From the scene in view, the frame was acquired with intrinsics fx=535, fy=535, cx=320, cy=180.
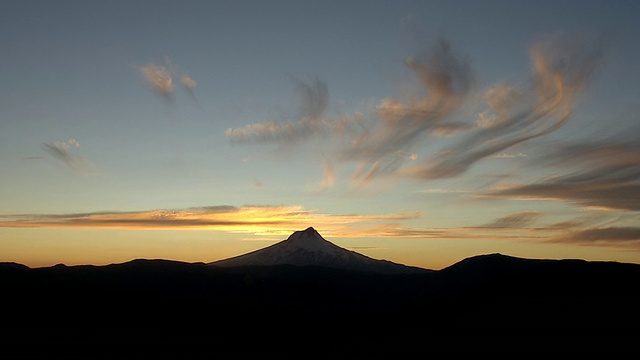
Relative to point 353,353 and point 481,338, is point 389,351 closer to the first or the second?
point 353,353

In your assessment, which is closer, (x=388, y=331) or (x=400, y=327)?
(x=388, y=331)

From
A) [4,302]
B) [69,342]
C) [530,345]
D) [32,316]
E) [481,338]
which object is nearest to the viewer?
[530,345]

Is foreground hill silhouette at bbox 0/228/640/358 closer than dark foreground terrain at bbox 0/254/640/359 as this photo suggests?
No

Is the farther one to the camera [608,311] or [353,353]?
[608,311]

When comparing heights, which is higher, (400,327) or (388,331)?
(400,327)

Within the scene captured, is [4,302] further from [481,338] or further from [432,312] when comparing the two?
[481,338]

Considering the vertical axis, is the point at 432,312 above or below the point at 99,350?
above

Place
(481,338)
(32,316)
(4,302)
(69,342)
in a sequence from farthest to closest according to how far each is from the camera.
A: 1. (4,302)
2. (32,316)
3. (69,342)
4. (481,338)

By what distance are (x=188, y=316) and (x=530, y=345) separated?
5080 inches

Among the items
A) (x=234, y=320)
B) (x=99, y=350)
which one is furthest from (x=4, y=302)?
(x=99, y=350)

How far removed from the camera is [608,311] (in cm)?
12744

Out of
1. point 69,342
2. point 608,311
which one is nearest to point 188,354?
point 69,342

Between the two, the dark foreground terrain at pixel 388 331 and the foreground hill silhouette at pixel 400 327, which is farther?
the foreground hill silhouette at pixel 400 327

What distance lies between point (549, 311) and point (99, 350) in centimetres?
10432
